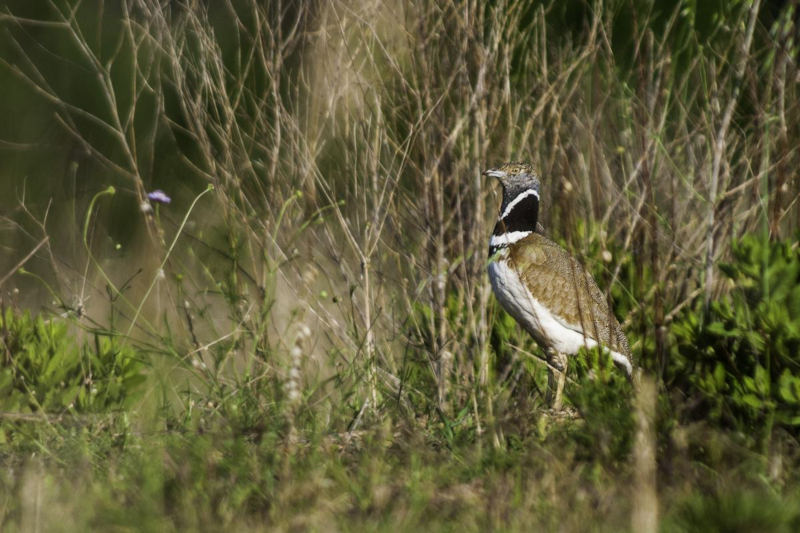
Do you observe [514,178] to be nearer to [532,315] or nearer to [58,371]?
[532,315]

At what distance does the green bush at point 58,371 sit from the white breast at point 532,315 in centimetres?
175

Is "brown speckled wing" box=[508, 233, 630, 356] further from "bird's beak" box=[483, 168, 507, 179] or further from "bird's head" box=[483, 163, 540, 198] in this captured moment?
"bird's beak" box=[483, 168, 507, 179]

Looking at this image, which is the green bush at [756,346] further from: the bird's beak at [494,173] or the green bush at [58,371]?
the green bush at [58,371]

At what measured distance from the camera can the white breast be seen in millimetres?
5203

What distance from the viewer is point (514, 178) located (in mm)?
5289

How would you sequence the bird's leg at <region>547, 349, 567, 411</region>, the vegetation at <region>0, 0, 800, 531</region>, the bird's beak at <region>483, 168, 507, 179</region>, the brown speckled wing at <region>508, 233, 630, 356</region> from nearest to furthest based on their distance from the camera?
the vegetation at <region>0, 0, 800, 531</region> → the bird's leg at <region>547, 349, 567, 411</region> → the bird's beak at <region>483, 168, 507, 179</region> → the brown speckled wing at <region>508, 233, 630, 356</region>

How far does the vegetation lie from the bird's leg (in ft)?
0.20

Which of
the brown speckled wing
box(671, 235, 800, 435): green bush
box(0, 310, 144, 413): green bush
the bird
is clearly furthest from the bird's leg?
box(0, 310, 144, 413): green bush

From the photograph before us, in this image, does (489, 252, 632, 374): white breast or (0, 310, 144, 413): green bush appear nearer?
(0, 310, 144, 413): green bush

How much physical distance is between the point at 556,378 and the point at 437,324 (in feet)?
2.18

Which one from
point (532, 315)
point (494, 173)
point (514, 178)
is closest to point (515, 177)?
point (514, 178)

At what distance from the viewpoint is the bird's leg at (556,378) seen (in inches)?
198

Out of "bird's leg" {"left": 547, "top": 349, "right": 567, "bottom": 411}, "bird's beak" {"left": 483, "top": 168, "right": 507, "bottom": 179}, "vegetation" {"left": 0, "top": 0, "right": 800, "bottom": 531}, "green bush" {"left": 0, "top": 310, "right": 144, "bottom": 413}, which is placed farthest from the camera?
"bird's beak" {"left": 483, "top": 168, "right": 507, "bottom": 179}

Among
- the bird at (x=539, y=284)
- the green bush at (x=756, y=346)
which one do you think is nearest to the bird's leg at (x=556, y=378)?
the bird at (x=539, y=284)
